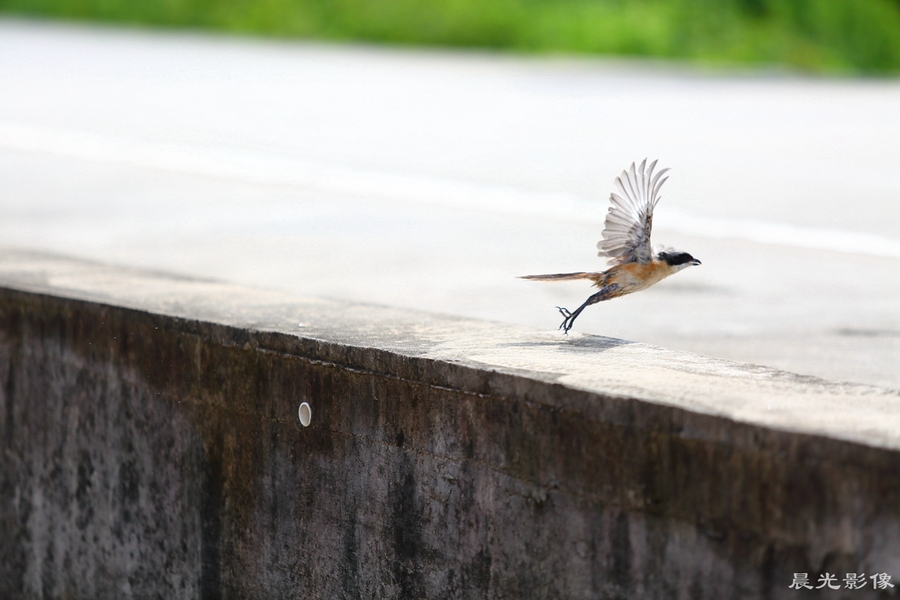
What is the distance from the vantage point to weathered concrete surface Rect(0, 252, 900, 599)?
2887 millimetres

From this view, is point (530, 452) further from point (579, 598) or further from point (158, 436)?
point (158, 436)

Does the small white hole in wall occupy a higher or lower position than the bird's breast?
lower

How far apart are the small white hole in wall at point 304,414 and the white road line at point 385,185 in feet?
16.2

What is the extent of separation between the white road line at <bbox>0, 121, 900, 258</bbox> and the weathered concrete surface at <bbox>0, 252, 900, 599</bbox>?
4606 millimetres

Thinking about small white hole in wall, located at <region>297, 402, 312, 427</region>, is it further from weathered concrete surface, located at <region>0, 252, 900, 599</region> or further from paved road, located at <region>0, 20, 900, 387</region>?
paved road, located at <region>0, 20, 900, 387</region>

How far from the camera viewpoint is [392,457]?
367 centimetres

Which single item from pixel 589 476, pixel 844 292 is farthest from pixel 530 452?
pixel 844 292

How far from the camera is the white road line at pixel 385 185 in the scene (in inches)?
333

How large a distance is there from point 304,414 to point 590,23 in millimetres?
21624

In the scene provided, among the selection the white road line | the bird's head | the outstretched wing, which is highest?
the white road line

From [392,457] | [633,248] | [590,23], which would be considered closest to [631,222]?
[633,248]

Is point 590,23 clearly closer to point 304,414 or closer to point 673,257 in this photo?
point 673,257

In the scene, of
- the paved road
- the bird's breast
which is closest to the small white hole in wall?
the bird's breast

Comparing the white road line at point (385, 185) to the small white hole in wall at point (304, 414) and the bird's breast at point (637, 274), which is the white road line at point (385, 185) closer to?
the bird's breast at point (637, 274)
